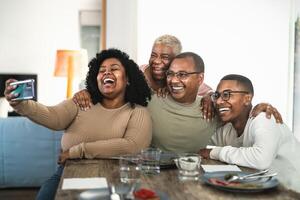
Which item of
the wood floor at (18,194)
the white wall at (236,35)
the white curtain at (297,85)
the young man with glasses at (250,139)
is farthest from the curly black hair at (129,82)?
the white curtain at (297,85)

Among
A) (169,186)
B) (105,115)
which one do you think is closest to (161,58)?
(105,115)

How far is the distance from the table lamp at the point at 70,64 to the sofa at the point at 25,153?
1.83m

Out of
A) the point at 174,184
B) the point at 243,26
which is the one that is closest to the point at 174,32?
the point at 243,26

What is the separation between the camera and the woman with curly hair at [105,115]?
2.04 m

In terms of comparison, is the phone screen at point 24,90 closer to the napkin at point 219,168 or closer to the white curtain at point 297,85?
the napkin at point 219,168

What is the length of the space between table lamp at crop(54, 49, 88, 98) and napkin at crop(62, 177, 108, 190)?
3.18 m

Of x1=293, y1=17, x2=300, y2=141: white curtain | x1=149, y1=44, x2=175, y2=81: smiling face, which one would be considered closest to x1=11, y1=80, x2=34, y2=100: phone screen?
x1=149, y1=44, x2=175, y2=81: smiling face

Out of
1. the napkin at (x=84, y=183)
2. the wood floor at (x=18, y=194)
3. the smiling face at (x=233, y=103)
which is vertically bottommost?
the wood floor at (x=18, y=194)

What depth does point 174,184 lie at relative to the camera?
1555 millimetres

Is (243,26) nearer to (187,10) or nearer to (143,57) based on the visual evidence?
(187,10)

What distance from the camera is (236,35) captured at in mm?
4000

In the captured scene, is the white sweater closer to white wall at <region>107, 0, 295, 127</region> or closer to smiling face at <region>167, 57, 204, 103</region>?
smiling face at <region>167, 57, 204, 103</region>

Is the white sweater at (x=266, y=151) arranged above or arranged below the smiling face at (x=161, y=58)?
below

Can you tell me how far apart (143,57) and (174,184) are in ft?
7.93
